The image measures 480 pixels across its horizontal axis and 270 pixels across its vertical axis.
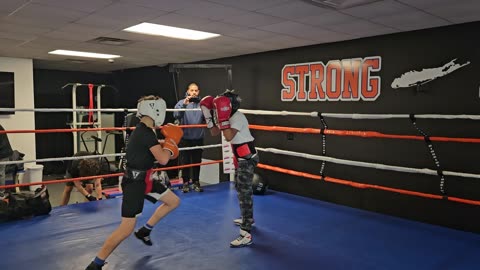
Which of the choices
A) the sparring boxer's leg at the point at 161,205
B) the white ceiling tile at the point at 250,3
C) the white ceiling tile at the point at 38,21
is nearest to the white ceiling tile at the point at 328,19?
the white ceiling tile at the point at 250,3

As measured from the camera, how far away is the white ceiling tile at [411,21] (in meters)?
3.19

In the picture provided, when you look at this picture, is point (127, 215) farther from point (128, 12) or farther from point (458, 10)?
point (458, 10)

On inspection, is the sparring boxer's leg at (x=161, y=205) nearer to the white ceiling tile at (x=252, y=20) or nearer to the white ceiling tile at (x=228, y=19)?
the white ceiling tile at (x=228, y=19)

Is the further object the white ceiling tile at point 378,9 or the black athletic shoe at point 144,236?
the black athletic shoe at point 144,236

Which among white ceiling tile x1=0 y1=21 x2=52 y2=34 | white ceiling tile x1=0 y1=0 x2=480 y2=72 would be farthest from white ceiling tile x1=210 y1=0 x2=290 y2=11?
white ceiling tile x1=0 y1=21 x2=52 y2=34

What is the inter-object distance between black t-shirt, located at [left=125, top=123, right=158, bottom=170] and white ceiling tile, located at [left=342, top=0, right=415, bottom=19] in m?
1.78

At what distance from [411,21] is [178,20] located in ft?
6.61

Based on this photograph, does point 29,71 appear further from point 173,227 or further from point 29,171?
point 173,227

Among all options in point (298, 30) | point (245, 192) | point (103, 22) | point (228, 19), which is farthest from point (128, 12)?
point (245, 192)

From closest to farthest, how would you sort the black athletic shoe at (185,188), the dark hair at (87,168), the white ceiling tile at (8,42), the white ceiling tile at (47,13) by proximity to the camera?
the white ceiling tile at (47,13), the dark hair at (87,168), the white ceiling tile at (8,42), the black athletic shoe at (185,188)

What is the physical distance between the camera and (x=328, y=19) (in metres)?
3.36

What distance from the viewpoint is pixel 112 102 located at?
9.59m

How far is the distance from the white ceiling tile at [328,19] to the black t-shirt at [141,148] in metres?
1.69

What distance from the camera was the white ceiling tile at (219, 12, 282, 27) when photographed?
3270mm
